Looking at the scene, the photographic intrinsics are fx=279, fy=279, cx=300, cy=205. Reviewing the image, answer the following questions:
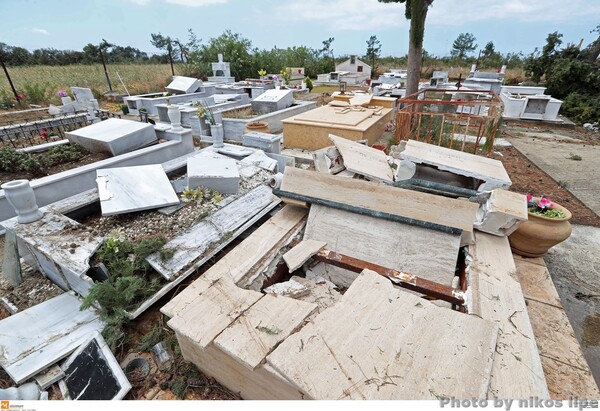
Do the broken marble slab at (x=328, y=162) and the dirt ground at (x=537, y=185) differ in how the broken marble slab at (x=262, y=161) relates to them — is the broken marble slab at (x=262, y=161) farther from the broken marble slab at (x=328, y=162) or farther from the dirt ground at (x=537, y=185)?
the dirt ground at (x=537, y=185)

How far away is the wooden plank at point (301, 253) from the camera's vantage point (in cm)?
264

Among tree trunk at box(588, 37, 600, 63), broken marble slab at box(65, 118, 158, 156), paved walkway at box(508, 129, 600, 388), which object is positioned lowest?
paved walkway at box(508, 129, 600, 388)

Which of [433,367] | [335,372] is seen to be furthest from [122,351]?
[433,367]

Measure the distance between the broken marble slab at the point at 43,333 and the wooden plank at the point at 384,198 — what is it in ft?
7.89

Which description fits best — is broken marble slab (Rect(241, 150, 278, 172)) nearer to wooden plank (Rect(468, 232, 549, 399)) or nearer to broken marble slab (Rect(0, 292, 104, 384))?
broken marble slab (Rect(0, 292, 104, 384))

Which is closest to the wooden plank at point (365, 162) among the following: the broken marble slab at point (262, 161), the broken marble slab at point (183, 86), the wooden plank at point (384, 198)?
the wooden plank at point (384, 198)

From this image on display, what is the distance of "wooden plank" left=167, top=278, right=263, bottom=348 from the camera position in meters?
1.89

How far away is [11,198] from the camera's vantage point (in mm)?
3164

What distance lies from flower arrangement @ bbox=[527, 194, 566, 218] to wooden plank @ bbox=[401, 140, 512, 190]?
0.36m

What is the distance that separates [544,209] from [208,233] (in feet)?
13.4

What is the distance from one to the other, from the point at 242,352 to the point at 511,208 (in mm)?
3027

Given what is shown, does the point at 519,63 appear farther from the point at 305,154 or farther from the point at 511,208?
the point at 511,208

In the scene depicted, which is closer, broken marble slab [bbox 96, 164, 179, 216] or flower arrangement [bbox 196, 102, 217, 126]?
broken marble slab [bbox 96, 164, 179, 216]

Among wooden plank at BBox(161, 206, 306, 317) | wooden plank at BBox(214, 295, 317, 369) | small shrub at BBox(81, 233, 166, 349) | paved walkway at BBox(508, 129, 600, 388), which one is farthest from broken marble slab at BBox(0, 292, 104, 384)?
paved walkway at BBox(508, 129, 600, 388)
